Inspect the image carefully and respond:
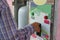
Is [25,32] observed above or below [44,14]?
below

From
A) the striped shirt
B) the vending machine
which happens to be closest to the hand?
the vending machine

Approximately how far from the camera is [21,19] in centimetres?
125

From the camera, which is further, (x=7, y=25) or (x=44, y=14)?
(x=44, y=14)

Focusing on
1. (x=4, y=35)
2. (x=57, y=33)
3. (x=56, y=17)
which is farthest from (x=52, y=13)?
(x=4, y=35)

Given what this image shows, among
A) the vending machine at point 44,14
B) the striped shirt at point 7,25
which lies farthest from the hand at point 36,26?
the striped shirt at point 7,25

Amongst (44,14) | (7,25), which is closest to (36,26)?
(44,14)

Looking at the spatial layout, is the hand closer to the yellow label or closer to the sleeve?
the sleeve

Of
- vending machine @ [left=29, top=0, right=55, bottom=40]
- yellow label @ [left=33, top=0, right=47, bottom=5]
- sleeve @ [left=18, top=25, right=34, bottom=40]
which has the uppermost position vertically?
yellow label @ [left=33, top=0, right=47, bottom=5]

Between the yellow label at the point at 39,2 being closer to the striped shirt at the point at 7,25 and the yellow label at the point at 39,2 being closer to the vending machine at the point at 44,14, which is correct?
the vending machine at the point at 44,14

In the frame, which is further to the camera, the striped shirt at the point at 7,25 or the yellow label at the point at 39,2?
the yellow label at the point at 39,2

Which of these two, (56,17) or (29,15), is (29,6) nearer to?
(29,15)

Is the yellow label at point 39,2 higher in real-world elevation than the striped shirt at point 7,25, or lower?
higher

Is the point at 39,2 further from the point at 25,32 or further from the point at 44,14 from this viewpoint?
the point at 25,32

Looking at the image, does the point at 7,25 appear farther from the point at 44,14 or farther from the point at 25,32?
the point at 44,14
